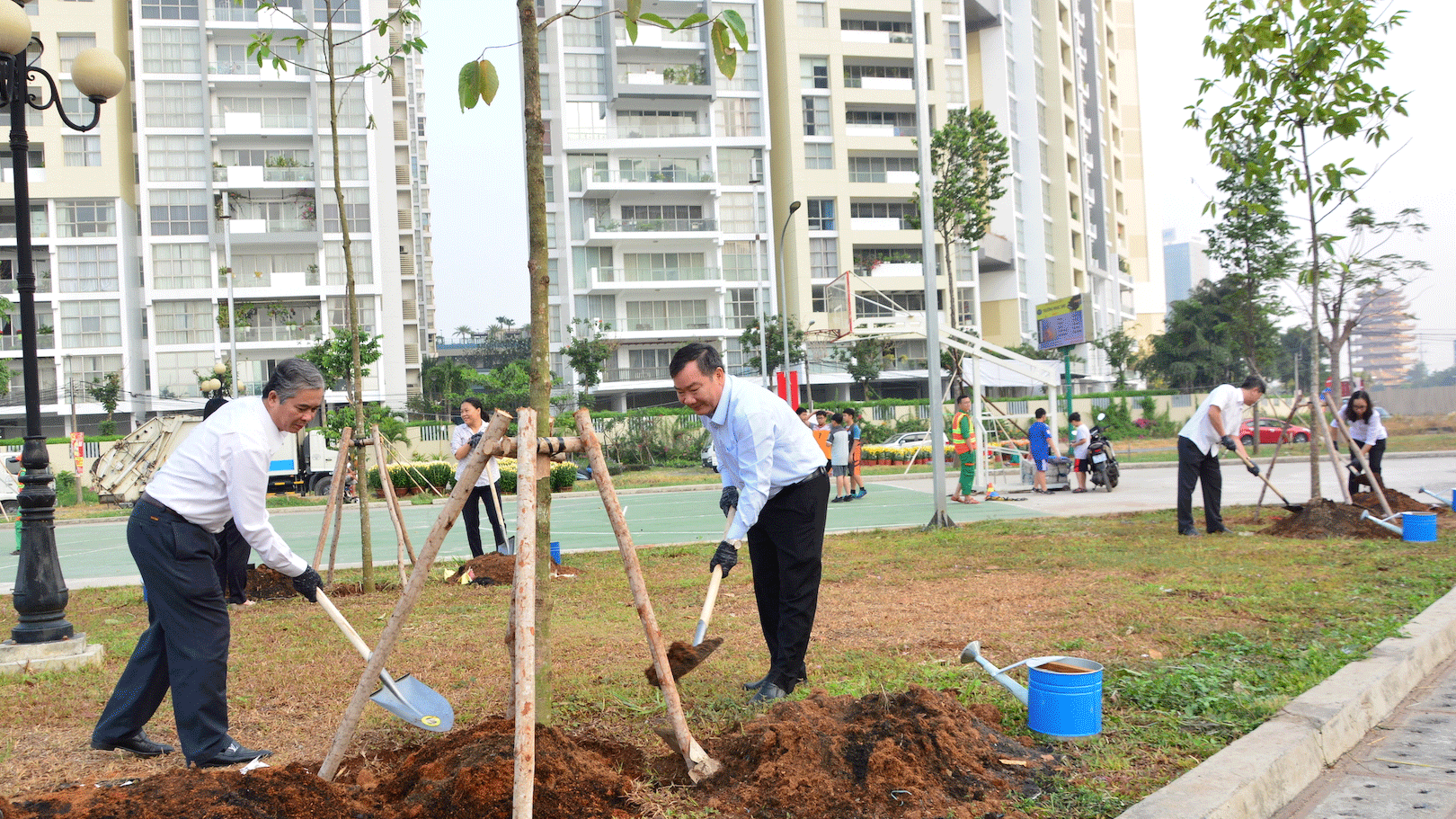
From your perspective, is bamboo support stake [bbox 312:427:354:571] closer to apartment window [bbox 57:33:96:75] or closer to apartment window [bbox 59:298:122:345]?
apartment window [bbox 59:298:122:345]

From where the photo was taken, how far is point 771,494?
4.92 m

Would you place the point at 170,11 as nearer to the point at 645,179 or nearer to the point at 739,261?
the point at 645,179

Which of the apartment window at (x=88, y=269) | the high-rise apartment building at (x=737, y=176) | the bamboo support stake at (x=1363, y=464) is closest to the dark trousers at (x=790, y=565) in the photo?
the bamboo support stake at (x=1363, y=464)

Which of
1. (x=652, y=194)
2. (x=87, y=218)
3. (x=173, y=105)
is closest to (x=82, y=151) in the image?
(x=87, y=218)

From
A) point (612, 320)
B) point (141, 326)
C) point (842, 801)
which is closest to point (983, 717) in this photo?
point (842, 801)

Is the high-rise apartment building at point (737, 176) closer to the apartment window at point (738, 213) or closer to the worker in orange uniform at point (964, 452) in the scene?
the apartment window at point (738, 213)

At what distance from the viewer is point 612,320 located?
51312 mm

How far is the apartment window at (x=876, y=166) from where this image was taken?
2114 inches

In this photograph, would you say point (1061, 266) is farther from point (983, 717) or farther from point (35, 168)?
point (983, 717)

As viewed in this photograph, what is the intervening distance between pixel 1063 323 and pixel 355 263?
3296 cm

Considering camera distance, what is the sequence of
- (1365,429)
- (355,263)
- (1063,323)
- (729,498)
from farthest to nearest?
(355,263), (1063,323), (1365,429), (729,498)

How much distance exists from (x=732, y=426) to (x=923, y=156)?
893 centimetres

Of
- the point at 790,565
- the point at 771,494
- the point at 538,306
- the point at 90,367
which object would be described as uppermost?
the point at 90,367

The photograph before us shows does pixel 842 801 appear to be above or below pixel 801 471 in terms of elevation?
below
